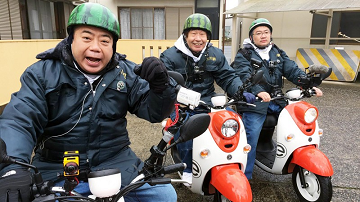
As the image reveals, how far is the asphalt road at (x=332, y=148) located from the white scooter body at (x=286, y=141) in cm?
35

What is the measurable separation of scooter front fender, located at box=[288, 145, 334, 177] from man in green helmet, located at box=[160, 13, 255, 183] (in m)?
0.92

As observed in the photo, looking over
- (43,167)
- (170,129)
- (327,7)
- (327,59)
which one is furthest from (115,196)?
(327,59)

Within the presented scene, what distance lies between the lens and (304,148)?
281cm

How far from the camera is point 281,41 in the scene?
11219mm

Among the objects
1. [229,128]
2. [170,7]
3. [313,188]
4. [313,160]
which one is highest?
[170,7]

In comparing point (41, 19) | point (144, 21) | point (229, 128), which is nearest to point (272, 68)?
point (229, 128)

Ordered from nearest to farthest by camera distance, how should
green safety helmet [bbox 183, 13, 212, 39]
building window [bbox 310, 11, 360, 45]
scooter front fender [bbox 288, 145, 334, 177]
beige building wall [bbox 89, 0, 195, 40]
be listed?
scooter front fender [bbox 288, 145, 334, 177] < green safety helmet [bbox 183, 13, 212, 39] < building window [bbox 310, 11, 360, 45] < beige building wall [bbox 89, 0, 195, 40]

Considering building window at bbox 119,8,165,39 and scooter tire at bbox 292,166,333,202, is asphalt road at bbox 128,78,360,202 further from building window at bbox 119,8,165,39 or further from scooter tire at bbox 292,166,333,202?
building window at bbox 119,8,165,39

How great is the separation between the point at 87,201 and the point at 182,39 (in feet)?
7.73

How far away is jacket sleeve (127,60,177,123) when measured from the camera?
170cm

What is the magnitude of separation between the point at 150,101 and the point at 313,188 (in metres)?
1.96

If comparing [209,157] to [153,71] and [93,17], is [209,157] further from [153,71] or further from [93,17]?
[93,17]

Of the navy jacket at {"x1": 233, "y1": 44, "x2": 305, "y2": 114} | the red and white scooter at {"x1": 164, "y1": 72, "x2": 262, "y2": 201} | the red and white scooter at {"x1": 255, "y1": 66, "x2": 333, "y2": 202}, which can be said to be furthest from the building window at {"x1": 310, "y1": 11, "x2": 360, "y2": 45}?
the red and white scooter at {"x1": 164, "y1": 72, "x2": 262, "y2": 201}

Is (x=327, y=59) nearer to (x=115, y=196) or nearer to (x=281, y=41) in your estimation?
(x=281, y=41)
